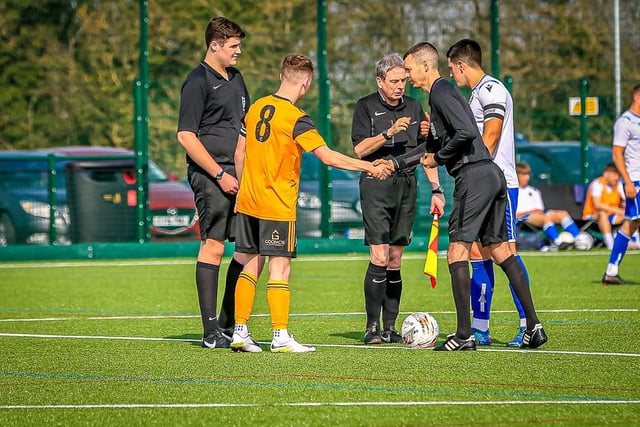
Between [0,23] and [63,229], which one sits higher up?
[0,23]

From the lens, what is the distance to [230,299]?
31.1 feet

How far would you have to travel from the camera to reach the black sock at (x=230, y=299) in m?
9.45

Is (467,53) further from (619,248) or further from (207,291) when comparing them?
(619,248)

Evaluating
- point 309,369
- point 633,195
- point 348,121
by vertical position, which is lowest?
point 309,369

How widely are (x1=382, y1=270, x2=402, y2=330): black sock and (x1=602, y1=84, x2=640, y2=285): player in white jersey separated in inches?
198

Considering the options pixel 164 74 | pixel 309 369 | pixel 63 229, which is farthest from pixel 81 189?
pixel 309 369

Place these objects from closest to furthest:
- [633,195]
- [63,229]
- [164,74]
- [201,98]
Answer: [201,98], [633,195], [63,229], [164,74]

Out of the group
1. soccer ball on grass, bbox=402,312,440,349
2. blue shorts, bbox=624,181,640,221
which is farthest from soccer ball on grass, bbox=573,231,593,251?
soccer ball on grass, bbox=402,312,440,349

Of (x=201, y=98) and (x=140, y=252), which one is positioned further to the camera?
(x=140, y=252)

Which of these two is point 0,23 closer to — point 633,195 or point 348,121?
point 348,121

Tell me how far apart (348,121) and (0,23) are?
6.67m

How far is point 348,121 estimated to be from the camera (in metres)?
22.6

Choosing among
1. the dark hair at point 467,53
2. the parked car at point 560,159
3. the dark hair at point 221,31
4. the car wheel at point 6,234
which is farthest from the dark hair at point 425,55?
the parked car at point 560,159

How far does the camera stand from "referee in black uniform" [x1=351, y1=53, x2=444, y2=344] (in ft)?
31.5
